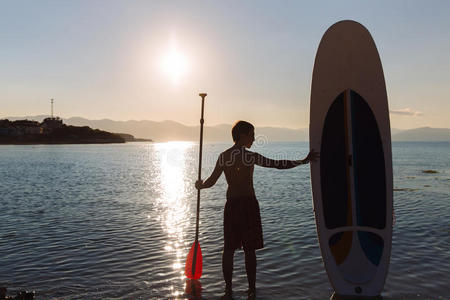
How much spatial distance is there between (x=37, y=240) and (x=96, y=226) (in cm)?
210

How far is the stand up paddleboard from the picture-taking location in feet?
18.1

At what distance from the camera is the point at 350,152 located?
5703 millimetres

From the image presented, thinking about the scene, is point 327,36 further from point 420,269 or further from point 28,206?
point 28,206

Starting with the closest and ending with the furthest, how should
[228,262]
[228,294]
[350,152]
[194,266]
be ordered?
[228,262] < [228,294] < [350,152] < [194,266]

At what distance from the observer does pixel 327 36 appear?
583 centimetres

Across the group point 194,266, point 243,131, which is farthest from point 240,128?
point 194,266

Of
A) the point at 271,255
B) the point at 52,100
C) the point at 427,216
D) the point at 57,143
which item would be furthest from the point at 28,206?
the point at 57,143

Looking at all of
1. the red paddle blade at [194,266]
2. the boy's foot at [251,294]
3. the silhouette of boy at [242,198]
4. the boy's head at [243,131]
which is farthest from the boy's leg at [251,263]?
the boy's head at [243,131]

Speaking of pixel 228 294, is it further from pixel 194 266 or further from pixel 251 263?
pixel 194 266

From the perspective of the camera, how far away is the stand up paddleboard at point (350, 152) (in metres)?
5.50

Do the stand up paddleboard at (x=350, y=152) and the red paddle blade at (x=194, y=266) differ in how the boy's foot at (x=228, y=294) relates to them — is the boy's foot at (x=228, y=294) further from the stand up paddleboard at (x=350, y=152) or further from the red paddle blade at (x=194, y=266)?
the stand up paddleboard at (x=350, y=152)

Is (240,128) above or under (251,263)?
above

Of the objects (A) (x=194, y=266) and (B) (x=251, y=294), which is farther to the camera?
(A) (x=194, y=266)

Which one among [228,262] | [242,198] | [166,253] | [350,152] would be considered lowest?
[166,253]
